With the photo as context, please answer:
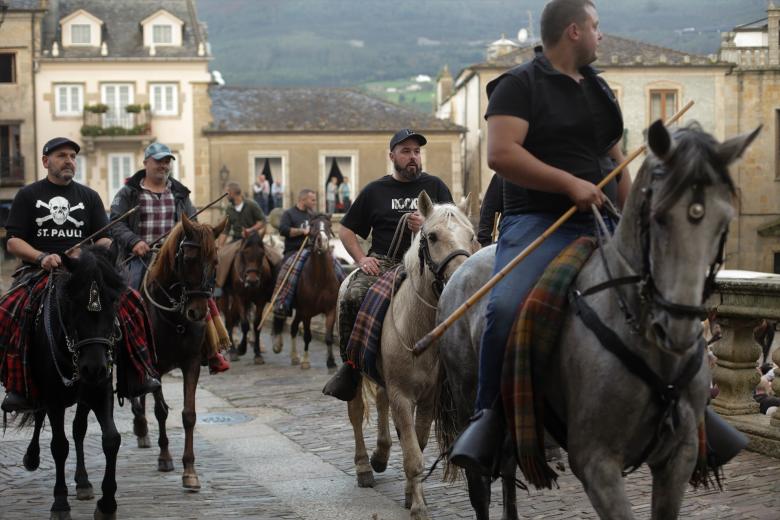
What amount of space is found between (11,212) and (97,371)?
1.81 m

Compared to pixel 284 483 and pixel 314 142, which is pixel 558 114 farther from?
pixel 314 142

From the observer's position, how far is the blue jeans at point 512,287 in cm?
533

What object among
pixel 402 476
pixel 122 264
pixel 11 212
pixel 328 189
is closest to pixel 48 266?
pixel 11 212

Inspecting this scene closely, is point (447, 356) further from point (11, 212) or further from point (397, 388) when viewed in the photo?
point (11, 212)

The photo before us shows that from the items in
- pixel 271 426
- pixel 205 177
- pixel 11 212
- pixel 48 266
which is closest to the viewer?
pixel 48 266

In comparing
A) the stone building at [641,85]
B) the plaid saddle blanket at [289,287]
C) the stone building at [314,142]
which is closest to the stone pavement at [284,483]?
the plaid saddle blanket at [289,287]

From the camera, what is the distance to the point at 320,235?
59.4 feet

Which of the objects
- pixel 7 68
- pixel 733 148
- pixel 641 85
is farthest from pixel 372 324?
pixel 641 85

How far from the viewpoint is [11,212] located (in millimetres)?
9086

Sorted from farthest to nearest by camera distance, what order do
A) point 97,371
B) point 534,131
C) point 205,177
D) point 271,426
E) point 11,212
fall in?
1. point 205,177
2. point 271,426
3. point 11,212
4. point 97,371
5. point 534,131

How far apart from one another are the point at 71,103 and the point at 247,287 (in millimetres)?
39395

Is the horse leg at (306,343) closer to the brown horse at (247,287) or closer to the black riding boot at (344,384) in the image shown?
the brown horse at (247,287)

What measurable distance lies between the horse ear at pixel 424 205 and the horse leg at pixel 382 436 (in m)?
1.82

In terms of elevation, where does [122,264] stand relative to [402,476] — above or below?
above
